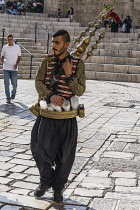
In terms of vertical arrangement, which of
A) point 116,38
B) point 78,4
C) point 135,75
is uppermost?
point 78,4

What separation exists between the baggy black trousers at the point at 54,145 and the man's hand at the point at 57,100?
0.58 ft

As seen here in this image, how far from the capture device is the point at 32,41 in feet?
72.0

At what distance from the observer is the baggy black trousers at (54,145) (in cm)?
454

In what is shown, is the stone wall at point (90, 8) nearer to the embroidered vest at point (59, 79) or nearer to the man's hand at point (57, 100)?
the embroidered vest at point (59, 79)

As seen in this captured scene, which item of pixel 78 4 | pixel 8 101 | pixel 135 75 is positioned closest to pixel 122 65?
pixel 135 75

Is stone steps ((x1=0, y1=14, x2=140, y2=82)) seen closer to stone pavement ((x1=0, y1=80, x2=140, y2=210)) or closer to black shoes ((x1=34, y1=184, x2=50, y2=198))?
stone pavement ((x1=0, y1=80, x2=140, y2=210))

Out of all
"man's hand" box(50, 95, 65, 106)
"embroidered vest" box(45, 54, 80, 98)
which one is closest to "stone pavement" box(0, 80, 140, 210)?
"man's hand" box(50, 95, 65, 106)

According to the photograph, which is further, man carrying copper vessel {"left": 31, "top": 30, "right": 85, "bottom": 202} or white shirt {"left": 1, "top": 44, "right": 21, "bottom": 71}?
white shirt {"left": 1, "top": 44, "right": 21, "bottom": 71}

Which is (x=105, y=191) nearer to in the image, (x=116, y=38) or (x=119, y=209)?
(x=119, y=209)

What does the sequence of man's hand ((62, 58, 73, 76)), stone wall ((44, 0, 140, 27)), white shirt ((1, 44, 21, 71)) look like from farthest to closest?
stone wall ((44, 0, 140, 27)) → white shirt ((1, 44, 21, 71)) → man's hand ((62, 58, 73, 76))

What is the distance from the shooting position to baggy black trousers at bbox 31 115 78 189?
4539mm

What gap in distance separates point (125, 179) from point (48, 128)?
1.41 meters

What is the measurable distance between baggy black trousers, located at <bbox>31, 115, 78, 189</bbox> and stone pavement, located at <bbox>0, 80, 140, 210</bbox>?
0.93ft

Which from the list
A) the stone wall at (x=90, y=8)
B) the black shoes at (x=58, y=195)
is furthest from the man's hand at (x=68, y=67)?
the stone wall at (x=90, y=8)
